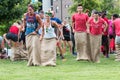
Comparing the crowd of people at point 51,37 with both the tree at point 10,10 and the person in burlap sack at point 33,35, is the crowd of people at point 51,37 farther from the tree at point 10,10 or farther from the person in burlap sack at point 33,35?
the tree at point 10,10

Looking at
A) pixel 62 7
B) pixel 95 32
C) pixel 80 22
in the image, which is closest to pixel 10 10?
pixel 80 22

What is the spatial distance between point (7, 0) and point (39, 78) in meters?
11.1

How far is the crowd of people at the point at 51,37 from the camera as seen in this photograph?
15.1 meters

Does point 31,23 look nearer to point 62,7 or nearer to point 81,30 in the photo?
point 81,30

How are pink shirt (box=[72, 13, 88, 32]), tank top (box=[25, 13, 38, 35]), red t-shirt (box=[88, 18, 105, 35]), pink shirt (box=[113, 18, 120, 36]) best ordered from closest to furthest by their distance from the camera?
tank top (box=[25, 13, 38, 35]), red t-shirt (box=[88, 18, 105, 35]), pink shirt (box=[72, 13, 88, 32]), pink shirt (box=[113, 18, 120, 36])

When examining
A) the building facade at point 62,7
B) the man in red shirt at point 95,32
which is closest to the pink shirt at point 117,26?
the man in red shirt at point 95,32

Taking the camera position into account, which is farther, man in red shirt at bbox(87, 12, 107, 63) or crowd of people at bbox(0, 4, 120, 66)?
man in red shirt at bbox(87, 12, 107, 63)

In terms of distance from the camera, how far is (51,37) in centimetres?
1516

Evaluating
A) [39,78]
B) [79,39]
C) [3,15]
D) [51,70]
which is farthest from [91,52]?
[3,15]

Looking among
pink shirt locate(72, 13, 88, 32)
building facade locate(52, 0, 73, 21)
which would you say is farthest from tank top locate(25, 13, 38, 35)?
building facade locate(52, 0, 73, 21)

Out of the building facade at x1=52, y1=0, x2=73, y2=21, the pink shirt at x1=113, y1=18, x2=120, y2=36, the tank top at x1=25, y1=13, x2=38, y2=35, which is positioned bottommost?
the building facade at x1=52, y1=0, x2=73, y2=21

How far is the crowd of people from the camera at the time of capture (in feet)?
49.4

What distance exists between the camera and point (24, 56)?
59.6 feet

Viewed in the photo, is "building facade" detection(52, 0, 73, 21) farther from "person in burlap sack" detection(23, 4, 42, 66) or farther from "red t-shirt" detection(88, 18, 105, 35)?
"person in burlap sack" detection(23, 4, 42, 66)
